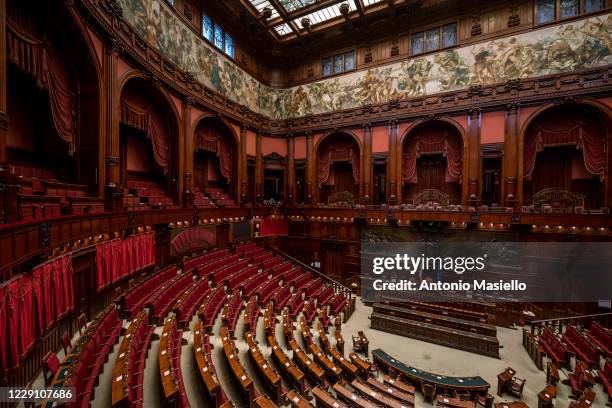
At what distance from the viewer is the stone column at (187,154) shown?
1019cm

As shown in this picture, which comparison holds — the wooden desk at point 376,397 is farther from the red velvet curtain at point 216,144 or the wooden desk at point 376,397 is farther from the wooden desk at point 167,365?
the red velvet curtain at point 216,144

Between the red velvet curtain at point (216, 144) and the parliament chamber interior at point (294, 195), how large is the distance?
12cm

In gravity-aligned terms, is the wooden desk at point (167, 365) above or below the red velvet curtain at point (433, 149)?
below

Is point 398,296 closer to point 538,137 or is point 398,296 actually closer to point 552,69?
point 538,137

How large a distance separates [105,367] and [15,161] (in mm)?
4990

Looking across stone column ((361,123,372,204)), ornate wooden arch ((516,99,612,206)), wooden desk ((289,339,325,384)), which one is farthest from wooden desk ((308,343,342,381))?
ornate wooden arch ((516,99,612,206))

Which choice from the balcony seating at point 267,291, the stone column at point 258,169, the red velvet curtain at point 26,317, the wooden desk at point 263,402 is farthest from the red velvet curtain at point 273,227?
the red velvet curtain at point 26,317

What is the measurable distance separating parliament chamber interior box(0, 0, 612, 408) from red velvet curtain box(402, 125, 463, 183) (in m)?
0.09

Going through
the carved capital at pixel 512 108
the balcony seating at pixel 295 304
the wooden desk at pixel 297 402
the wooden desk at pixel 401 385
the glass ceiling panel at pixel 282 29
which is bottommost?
the wooden desk at pixel 401 385

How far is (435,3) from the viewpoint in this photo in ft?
39.3

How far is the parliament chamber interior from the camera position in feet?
15.2

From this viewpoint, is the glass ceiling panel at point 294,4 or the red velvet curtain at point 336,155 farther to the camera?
the red velvet curtain at point 336,155

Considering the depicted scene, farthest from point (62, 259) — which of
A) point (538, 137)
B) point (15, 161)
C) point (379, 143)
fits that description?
point (538, 137)

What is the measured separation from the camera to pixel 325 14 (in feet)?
42.6
